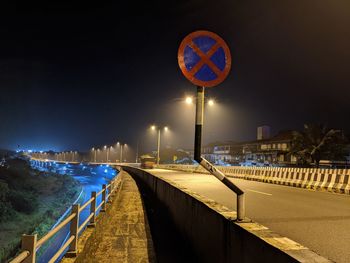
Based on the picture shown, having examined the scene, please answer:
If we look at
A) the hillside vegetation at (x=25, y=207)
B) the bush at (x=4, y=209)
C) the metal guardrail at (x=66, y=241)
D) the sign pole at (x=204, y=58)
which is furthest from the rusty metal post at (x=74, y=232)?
the bush at (x=4, y=209)

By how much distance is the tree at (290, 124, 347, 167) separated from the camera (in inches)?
1718

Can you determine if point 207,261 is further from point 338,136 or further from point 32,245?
point 338,136

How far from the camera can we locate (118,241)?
8.04m

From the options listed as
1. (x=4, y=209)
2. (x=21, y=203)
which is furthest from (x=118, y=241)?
(x=21, y=203)

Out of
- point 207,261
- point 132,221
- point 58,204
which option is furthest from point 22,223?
point 207,261

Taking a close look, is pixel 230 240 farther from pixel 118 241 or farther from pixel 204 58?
pixel 118 241

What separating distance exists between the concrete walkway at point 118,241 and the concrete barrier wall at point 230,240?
1.18 m

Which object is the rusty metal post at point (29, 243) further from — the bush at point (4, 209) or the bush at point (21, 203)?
the bush at point (21, 203)

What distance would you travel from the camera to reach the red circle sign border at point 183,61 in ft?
13.5

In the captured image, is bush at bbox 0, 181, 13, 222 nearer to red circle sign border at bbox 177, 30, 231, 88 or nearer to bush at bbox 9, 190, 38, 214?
bush at bbox 9, 190, 38, 214

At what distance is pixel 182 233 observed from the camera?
27.0 feet

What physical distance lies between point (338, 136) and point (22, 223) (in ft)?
145

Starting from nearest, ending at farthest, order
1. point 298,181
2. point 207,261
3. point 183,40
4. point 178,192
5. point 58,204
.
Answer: point 183,40 < point 207,261 < point 178,192 < point 298,181 < point 58,204

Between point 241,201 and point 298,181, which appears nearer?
point 241,201
